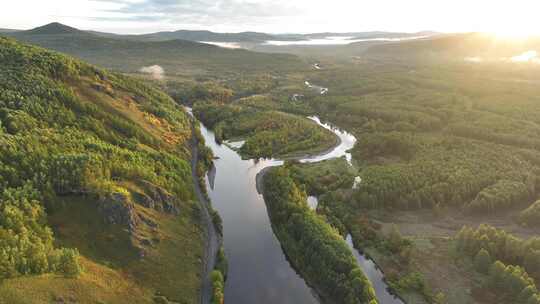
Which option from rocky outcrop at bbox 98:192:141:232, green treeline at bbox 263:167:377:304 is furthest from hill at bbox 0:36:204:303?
green treeline at bbox 263:167:377:304

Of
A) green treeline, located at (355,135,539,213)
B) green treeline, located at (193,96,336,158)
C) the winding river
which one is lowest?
the winding river

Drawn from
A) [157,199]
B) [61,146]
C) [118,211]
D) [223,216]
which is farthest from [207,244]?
[61,146]

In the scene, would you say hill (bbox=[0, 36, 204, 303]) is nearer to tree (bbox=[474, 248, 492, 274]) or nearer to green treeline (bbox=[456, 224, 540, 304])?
tree (bbox=[474, 248, 492, 274])

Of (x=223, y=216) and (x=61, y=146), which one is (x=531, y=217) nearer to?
(x=223, y=216)

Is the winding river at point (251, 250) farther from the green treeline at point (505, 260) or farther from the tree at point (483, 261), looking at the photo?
the green treeline at point (505, 260)

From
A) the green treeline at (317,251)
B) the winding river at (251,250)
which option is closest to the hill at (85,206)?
the winding river at (251,250)

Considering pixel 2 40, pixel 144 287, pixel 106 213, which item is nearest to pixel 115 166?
pixel 106 213
